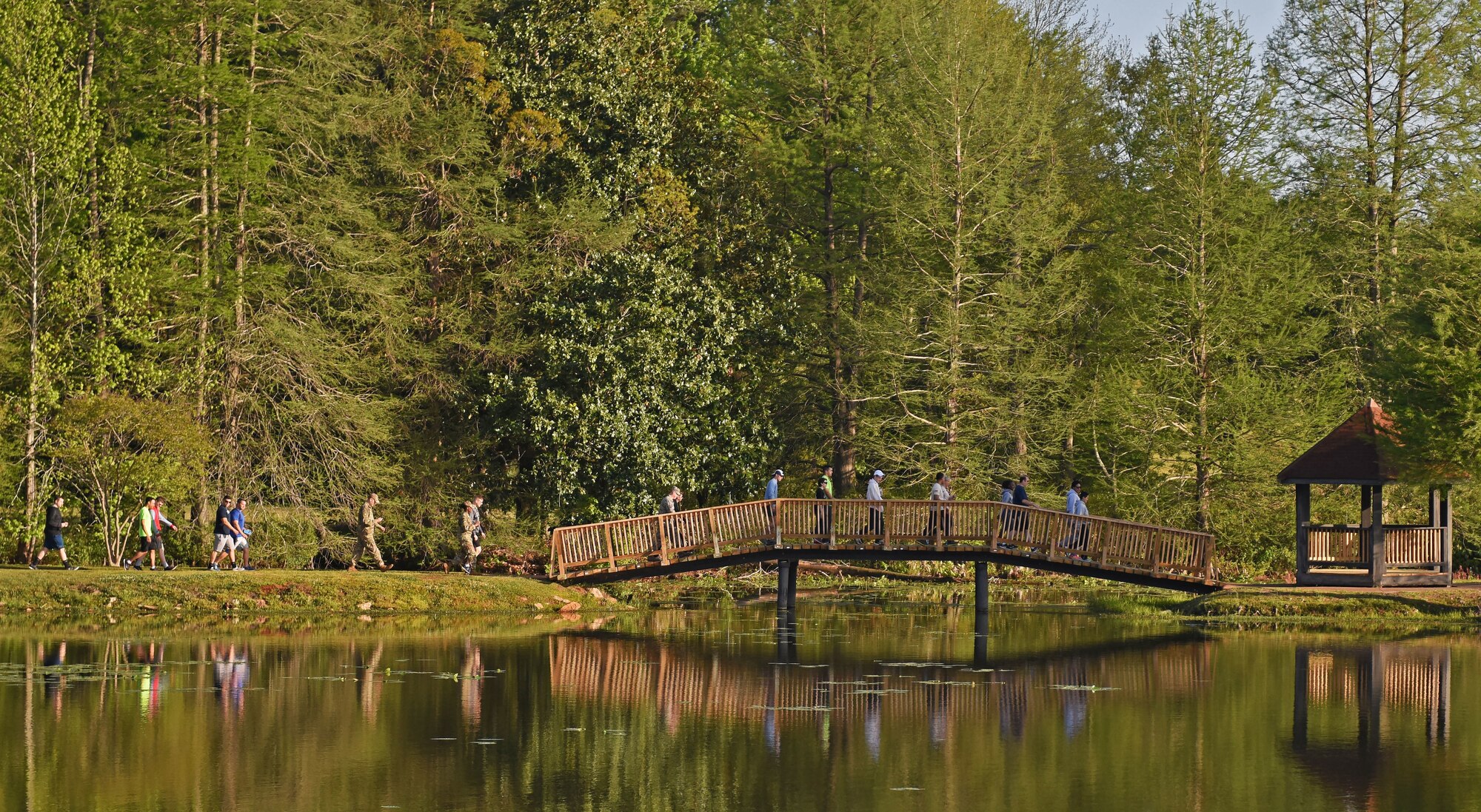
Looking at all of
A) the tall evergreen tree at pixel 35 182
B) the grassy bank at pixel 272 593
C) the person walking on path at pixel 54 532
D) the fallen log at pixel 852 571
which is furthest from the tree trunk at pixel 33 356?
the fallen log at pixel 852 571

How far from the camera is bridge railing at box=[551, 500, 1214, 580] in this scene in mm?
34250

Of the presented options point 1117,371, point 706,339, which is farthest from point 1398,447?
point 706,339

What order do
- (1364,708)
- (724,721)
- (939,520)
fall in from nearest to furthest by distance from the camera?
1. (724,721)
2. (1364,708)
3. (939,520)

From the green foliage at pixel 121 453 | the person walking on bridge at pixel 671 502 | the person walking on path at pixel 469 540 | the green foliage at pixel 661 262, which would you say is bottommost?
the person walking on path at pixel 469 540

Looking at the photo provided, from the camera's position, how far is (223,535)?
36.0 metres

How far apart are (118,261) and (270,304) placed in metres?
3.72

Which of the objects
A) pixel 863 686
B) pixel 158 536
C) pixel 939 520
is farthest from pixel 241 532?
pixel 863 686

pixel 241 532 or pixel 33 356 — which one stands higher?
pixel 33 356

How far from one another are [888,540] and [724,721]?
51.3ft

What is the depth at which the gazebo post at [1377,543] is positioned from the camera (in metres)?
35.1

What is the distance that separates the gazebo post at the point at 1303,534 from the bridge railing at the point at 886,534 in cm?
277

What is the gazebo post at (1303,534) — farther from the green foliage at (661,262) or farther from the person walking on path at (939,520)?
the person walking on path at (939,520)

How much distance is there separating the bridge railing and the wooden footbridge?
20 mm

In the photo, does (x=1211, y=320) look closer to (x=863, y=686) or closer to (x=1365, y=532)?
(x=1365, y=532)
